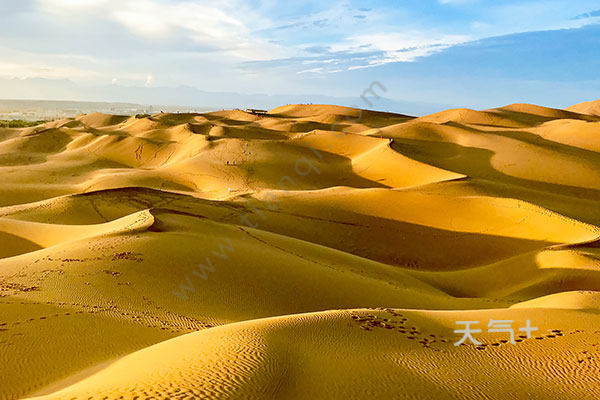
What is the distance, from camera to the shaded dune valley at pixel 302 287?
5.46 m

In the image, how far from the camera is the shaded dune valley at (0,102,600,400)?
5457 mm

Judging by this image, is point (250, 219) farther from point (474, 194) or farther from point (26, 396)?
point (26, 396)

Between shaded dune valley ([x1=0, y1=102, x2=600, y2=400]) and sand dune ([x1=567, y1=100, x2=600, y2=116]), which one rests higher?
sand dune ([x1=567, y1=100, x2=600, y2=116])

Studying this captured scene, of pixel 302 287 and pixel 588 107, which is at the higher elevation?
pixel 588 107

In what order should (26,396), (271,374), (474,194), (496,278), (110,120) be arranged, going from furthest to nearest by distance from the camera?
(110,120) < (474,194) < (496,278) < (26,396) < (271,374)

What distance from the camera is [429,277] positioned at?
589 inches

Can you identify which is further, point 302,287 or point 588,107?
point 588,107

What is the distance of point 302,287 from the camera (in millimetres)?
11164

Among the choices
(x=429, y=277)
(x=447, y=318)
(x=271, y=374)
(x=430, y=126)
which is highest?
(x=430, y=126)

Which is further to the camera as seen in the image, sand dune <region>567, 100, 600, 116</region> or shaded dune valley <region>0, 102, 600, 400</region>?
sand dune <region>567, 100, 600, 116</region>

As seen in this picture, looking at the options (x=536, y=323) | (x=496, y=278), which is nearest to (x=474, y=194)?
(x=496, y=278)

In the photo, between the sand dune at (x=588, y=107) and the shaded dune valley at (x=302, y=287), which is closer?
the shaded dune valley at (x=302, y=287)

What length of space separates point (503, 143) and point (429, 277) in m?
27.4

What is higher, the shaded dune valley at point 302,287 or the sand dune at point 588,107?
the sand dune at point 588,107
